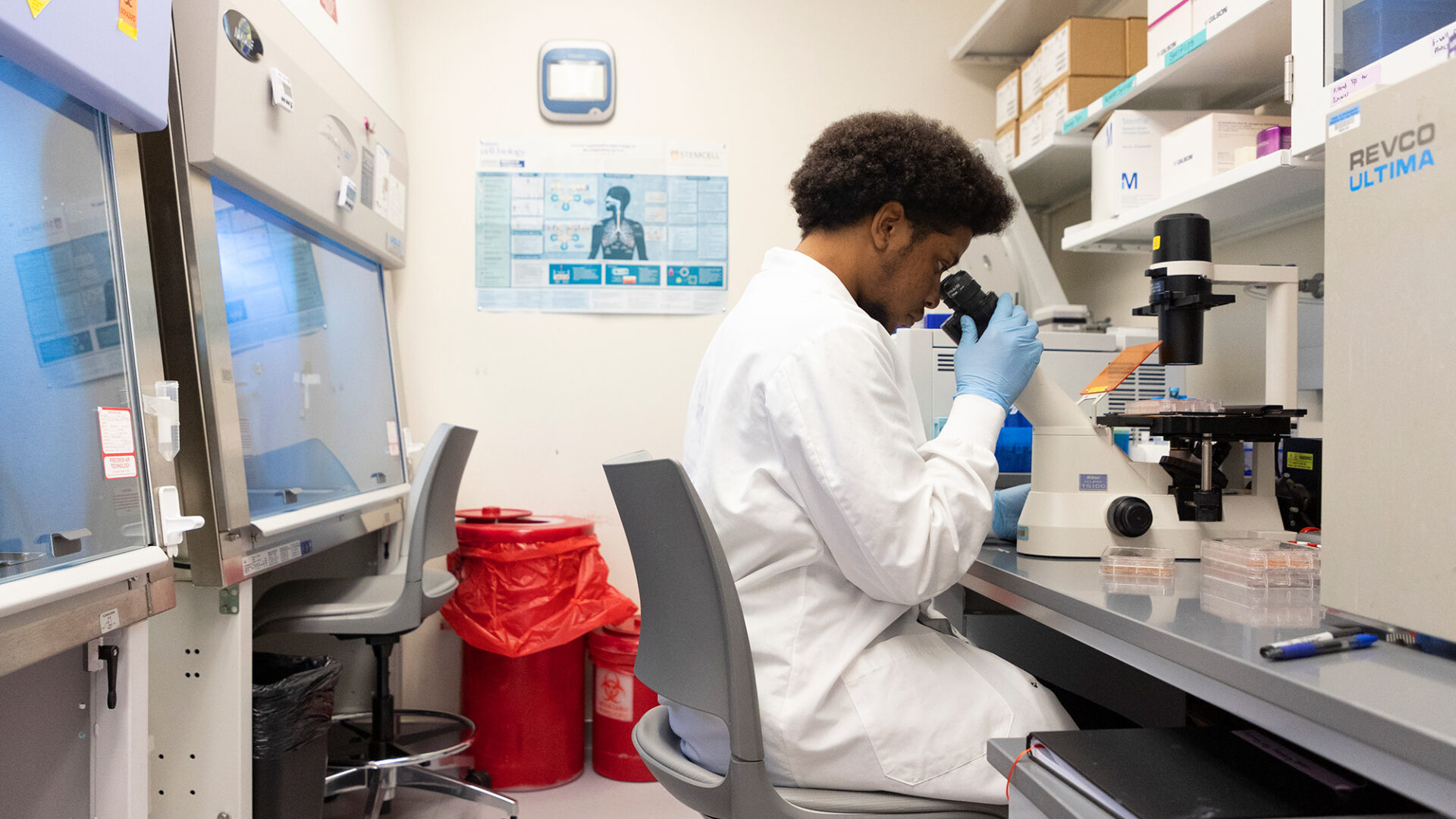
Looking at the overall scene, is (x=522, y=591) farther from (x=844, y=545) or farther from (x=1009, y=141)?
(x=1009, y=141)

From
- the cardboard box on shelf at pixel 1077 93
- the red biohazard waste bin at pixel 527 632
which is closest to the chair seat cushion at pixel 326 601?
the red biohazard waste bin at pixel 527 632

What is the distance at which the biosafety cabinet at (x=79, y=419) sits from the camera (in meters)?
1.03

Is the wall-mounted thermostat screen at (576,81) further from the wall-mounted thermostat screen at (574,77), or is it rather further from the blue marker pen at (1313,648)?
the blue marker pen at (1313,648)

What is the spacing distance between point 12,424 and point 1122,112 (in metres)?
2.11

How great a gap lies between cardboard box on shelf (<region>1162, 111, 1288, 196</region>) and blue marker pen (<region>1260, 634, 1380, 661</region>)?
1.27 metres

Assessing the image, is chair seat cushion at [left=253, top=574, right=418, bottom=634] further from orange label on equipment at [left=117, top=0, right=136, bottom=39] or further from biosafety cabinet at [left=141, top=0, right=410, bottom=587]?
orange label on equipment at [left=117, top=0, right=136, bottom=39]

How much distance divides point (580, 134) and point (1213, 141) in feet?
6.05

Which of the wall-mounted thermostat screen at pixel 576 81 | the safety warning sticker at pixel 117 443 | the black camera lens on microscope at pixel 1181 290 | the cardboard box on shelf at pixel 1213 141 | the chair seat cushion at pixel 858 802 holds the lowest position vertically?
the chair seat cushion at pixel 858 802

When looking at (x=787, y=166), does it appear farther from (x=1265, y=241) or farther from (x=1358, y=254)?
(x=1358, y=254)

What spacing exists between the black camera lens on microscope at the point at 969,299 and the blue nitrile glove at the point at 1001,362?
0.04 m

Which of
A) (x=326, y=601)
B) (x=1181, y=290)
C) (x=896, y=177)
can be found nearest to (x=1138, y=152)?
(x=1181, y=290)

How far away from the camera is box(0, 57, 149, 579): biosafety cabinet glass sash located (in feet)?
3.42

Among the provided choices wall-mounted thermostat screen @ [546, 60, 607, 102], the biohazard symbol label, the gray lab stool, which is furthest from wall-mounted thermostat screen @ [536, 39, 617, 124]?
the biohazard symbol label

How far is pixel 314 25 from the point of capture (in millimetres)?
2146
